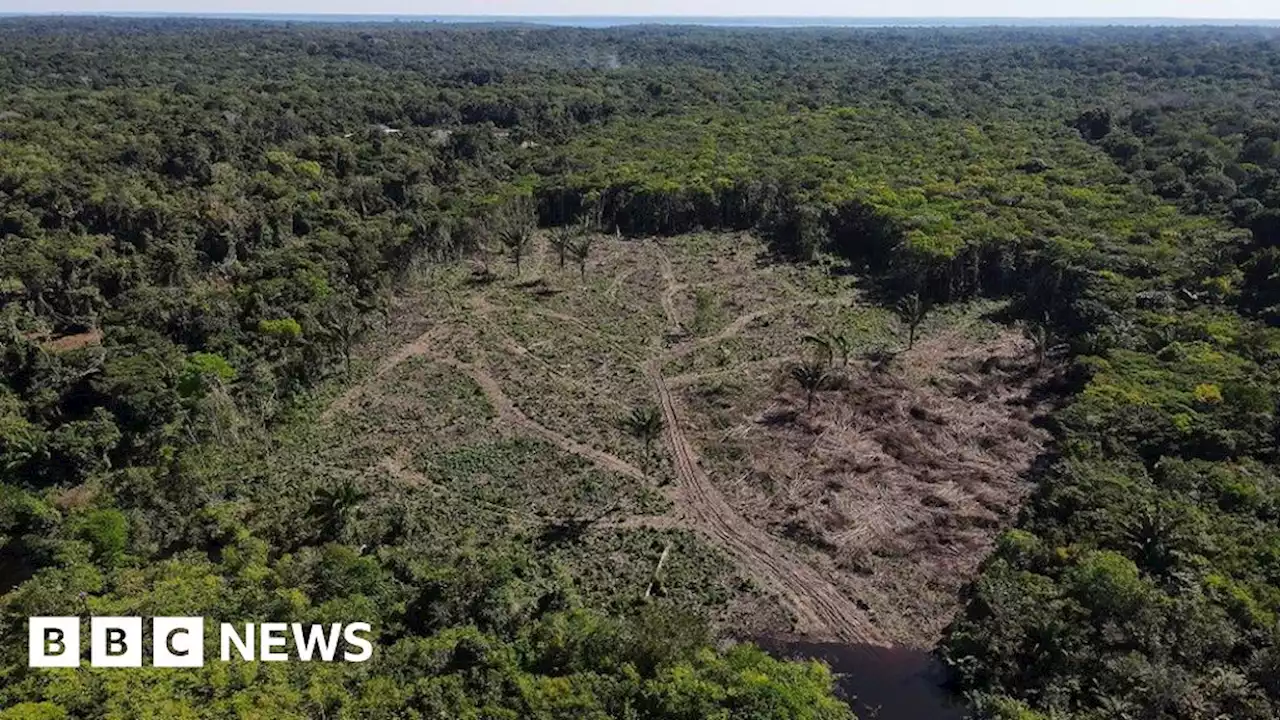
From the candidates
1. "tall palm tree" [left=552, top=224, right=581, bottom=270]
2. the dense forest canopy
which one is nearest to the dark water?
the dense forest canopy

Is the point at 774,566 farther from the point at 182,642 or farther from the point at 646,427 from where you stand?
the point at 182,642

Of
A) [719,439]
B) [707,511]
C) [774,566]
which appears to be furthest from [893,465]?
[774,566]

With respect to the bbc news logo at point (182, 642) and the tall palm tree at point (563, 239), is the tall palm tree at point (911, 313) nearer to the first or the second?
the tall palm tree at point (563, 239)

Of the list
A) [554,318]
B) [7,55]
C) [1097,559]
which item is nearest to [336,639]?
[1097,559]

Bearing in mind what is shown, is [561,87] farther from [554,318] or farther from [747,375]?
[747,375]

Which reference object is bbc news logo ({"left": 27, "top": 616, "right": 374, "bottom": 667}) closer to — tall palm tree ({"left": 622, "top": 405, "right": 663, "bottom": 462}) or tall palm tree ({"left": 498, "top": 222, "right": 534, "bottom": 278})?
tall palm tree ({"left": 622, "top": 405, "right": 663, "bottom": 462})

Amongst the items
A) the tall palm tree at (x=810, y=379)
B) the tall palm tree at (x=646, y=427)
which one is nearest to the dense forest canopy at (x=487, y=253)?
the tall palm tree at (x=646, y=427)
